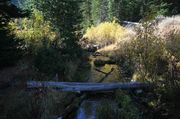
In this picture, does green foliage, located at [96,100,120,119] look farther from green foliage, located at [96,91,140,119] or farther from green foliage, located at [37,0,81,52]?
green foliage, located at [37,0,81,52]

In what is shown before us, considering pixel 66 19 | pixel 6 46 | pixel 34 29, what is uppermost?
pixel 66 19

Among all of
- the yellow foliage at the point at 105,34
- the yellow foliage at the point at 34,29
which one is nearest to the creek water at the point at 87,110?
the yellow foliage at the point at 34,29

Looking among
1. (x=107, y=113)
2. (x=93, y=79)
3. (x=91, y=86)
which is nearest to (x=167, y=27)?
(x=93, y=79)

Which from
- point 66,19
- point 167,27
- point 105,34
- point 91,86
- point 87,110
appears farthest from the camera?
point 105,34

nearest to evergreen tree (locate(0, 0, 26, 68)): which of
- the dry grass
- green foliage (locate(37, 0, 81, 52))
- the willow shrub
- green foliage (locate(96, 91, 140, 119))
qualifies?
the willow shrub

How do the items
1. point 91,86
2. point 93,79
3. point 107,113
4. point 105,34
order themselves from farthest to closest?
point 105,34
point 93,79
point 91,86
point 107,113

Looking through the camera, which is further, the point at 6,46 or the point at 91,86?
the point at 6,46

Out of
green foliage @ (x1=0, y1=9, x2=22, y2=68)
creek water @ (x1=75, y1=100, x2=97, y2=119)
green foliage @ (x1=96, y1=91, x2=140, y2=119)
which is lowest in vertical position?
creek water @ (x1=75, y1=100, x2=97, y2=119)

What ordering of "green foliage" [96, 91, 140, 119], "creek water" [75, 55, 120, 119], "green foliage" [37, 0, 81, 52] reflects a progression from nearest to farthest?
"green foliage" [96, 91, 140, 119], "creek water" [75, 55, 120, 119], "green foliage" [37, 0, 81, 52]

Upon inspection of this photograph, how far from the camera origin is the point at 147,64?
17.1m

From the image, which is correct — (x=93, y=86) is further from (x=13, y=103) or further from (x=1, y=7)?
(x=1, y=7)

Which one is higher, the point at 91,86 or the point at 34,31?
the point at 34,31

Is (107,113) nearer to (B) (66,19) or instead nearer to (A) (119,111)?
(A) (119,111)

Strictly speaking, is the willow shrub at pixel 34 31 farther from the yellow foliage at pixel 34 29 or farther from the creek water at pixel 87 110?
the creek water at pixel 87 110
